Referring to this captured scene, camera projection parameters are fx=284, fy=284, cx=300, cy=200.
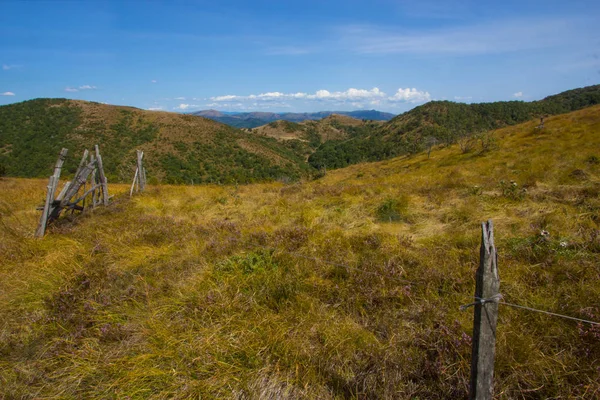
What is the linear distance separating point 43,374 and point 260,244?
3.69 meters

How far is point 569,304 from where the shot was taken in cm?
341

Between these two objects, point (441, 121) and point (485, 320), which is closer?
point (485, 320)

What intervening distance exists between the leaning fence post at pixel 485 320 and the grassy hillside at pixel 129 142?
65.8m

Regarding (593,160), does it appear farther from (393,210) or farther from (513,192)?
(393,210)

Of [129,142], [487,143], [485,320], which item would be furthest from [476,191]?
[129,142]

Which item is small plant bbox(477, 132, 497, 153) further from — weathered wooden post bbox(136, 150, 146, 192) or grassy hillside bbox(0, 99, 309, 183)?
grassy hillside bbox(0, 99, 309, 183)

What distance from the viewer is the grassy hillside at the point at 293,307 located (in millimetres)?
2725

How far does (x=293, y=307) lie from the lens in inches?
153

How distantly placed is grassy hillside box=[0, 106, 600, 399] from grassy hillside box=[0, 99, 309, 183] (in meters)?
61.7

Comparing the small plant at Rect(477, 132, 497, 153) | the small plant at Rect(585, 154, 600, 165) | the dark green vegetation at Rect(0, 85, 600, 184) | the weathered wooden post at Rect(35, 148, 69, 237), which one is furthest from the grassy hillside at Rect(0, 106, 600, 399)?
the dark green vegetation at Rect(0, 85, 600, 184)

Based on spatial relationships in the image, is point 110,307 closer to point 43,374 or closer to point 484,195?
point 43,374

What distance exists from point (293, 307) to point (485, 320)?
2405mm

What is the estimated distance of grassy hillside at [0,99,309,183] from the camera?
7619cm

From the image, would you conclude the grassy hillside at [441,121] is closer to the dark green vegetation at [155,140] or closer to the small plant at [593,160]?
the dark green vegetation at [155,140]
